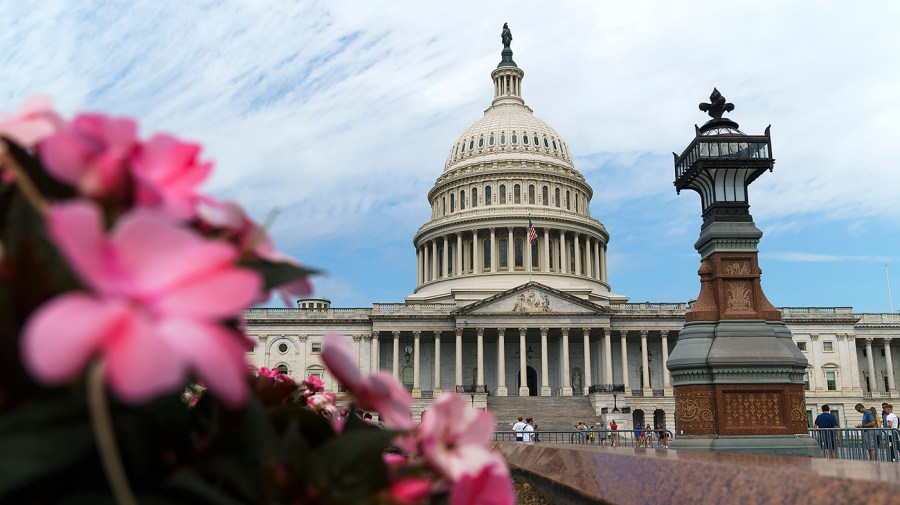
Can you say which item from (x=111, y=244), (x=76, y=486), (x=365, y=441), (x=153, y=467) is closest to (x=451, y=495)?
(x=365, y=441)

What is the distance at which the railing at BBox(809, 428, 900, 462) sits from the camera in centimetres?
1748

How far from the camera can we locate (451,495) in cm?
146

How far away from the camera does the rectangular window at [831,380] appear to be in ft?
258

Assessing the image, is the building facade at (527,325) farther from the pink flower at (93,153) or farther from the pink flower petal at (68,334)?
the pink flower petal at (68,334)

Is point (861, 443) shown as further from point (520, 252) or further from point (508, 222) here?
point (520, 252)

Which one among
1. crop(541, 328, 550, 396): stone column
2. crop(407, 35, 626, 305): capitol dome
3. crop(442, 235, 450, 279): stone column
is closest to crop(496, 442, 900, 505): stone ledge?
crop(541, 328, 550, 396): stone column

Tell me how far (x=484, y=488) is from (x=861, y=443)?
19.7 m

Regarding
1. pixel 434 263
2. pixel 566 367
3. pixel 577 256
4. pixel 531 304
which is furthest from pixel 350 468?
pixel 434 263

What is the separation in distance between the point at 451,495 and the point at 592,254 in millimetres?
90966

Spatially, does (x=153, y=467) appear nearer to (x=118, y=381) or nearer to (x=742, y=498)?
(x=118, y=381)

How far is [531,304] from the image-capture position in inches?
2904

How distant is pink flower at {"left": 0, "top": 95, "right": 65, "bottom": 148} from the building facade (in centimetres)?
6513

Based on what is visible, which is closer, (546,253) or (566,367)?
(566,367)

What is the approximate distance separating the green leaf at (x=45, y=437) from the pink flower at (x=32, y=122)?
22.1 inches
